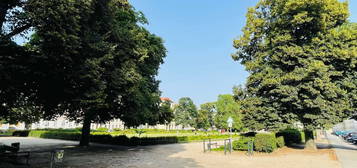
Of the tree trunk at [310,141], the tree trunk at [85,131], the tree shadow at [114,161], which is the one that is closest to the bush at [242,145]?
the tree trunk at [310,141]

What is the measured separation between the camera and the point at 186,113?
78.6 meters

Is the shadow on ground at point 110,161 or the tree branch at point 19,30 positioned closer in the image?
the tree branch at point 19,30

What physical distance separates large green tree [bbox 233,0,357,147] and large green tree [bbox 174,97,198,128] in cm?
5809

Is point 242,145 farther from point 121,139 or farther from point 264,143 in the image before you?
point 121,139

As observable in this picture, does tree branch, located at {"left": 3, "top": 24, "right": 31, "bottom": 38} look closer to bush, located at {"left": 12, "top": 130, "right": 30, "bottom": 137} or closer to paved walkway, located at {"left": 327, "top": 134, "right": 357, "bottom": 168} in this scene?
paved walkway, located at {"left": 327, "top": 134, "right": 357, "bottom": 168}

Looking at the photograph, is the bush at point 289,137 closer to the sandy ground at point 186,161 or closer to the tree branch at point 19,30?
the sandy ground at point 186,161

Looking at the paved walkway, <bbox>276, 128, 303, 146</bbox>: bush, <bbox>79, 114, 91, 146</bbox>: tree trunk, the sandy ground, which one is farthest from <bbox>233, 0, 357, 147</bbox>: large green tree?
<bbox>79, 114, 91, 146</bbox>: tree trunk

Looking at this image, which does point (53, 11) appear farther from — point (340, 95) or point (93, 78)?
point (340, 95)

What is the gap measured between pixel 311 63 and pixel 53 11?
17.4 m

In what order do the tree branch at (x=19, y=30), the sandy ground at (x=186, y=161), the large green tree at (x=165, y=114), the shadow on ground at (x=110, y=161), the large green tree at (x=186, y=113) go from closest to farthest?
the tree branch at (x=19, y=30), the shadow on ground at (x=110, y=161), the sandy ground at (x=186, y=161), the large green tree at (x=165, y=114), the large green tree at (x=186, y=113)

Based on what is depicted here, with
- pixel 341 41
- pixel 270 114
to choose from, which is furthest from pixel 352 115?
pixel 270 114

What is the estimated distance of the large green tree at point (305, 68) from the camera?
16.4 m

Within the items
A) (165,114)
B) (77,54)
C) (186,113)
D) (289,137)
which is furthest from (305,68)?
(186,113)

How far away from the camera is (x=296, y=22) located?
56.5 feet
